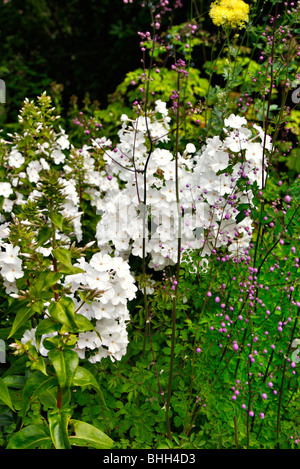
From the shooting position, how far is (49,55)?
23.6 ft

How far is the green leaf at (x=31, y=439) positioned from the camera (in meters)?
1.97

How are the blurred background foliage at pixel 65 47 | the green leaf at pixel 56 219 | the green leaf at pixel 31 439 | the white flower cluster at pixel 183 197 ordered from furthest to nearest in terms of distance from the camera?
the blurred background foliage at pixel 65 47 < the white flower cluster at pixel 183 197 < the green leaf at pixel 31 439 < the green leaf at pixel 56 219

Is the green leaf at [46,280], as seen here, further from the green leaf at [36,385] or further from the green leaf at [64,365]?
the green leaf at [36,385]

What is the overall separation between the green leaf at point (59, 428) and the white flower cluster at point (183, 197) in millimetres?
955

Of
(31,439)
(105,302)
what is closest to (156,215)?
(105,302)

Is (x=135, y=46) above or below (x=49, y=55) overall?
below

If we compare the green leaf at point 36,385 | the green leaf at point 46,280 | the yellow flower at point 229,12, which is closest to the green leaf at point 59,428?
the green leaf at point 36,385

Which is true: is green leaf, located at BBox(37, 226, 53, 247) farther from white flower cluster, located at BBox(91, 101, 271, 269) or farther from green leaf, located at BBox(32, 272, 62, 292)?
white flower cluster, located at BBox(91, 101, 271, 269)

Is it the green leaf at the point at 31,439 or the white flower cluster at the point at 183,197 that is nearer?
the green leaf at the point at 31,439

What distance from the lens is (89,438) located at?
2.08 m

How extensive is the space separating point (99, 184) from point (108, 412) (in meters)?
1.52

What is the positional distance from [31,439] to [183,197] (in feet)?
4.65
